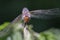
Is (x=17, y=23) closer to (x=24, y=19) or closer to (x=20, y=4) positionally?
(x=24, y=19)

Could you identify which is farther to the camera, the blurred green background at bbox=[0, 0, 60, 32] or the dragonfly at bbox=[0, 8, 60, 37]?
the blurred green background at bbox=[0, 0, 60, 32]

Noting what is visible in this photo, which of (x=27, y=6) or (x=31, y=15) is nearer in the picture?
(x=31, y=15)

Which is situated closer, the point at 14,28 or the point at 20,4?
the point at 14,28

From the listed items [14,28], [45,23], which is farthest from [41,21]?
[14,28]
